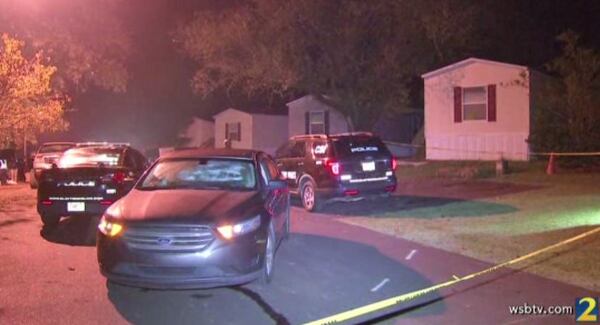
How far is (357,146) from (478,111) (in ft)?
45.4

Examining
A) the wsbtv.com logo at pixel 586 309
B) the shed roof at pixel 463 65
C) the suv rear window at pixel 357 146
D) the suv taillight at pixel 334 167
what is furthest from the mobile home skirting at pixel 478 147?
the wsbtv.com logo at pixel 586 309

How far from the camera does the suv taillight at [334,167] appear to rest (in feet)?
44.9

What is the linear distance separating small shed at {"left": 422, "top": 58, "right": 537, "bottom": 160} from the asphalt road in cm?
1666

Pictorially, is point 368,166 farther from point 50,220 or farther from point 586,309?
point 586,309

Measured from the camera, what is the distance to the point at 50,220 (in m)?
11.8

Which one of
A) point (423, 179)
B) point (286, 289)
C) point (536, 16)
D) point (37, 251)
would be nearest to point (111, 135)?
point (536, 16)

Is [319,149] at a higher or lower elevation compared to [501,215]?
higher

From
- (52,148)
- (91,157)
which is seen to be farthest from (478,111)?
(91,157)

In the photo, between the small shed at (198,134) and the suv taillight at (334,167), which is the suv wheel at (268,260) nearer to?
the suv taillight at (334,167)

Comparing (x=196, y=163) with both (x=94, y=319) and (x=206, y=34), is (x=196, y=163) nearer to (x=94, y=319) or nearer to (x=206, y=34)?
(x=94, y=319)

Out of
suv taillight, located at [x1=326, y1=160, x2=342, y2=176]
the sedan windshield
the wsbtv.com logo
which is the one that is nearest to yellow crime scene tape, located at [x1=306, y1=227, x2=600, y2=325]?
the wsbtv.com logo

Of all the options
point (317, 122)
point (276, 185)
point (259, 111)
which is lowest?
point (276, 185)

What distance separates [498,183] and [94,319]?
14.2m

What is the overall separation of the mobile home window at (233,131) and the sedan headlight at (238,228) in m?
35.2
